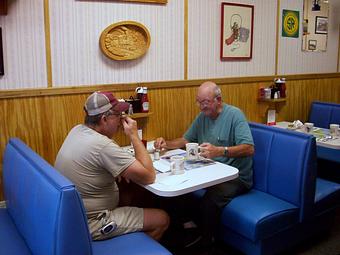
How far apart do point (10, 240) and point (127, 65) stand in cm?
153

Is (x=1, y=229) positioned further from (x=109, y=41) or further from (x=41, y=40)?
(x=109, y=41)

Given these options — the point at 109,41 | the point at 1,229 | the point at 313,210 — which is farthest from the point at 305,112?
the point at 1,229

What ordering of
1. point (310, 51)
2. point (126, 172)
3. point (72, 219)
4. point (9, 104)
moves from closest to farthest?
point (72, 219), point (126, 172), point (9, 104), point (310, 51)

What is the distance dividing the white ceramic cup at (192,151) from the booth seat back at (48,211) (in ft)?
3.31

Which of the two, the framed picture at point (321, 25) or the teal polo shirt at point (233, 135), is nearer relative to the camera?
the teal polo shirt at point (233, 135)

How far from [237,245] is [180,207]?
0.62 metres

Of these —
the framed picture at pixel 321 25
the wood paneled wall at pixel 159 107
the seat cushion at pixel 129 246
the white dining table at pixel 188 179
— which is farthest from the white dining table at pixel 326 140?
the seat cushion at pixel 129 246

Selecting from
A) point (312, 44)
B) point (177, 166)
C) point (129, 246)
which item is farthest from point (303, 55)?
point (129, 246)

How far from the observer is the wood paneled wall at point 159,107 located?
2.59 meters

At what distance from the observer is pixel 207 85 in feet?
9.21

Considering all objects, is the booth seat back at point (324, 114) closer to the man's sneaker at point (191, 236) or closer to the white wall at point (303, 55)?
the white wall at point (303, 55)

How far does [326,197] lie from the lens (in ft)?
9.32

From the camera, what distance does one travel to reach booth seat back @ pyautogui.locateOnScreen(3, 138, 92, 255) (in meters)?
1.58

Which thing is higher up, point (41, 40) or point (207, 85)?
point (41, 40)
